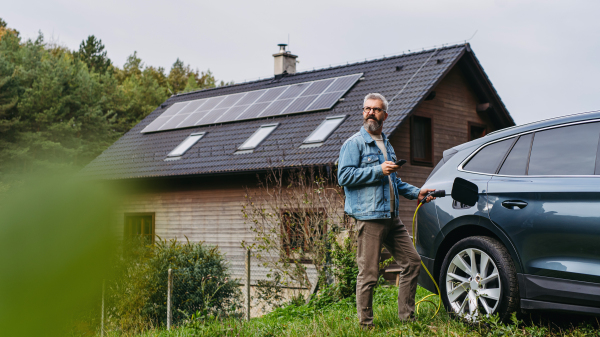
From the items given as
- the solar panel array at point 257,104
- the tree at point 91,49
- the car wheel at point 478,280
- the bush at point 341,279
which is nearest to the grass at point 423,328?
the car wheel at point 478,280

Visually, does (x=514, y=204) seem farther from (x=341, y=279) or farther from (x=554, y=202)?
(x=341, y=279)

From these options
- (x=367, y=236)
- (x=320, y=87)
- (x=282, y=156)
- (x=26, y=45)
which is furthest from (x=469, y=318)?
(x=320, y=87)

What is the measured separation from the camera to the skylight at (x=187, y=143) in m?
18.5

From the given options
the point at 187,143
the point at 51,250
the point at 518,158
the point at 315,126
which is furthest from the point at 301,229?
the point at 51,250

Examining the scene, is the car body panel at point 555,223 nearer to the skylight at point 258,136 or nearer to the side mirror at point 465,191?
the side mirror at point 465,191

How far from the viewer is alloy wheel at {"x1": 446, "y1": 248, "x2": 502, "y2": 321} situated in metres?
5.09

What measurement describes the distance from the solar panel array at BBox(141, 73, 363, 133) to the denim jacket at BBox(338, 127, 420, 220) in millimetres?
12001

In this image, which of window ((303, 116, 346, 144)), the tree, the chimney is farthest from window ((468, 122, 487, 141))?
the tree

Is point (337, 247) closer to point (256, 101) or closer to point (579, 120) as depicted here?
point (579, 120)

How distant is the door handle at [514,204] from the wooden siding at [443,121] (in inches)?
422

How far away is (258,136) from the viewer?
58.4 ft

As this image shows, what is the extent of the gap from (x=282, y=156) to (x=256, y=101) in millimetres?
4856

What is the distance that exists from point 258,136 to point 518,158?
42.6ft

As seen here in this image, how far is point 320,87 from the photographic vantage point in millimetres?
19156
